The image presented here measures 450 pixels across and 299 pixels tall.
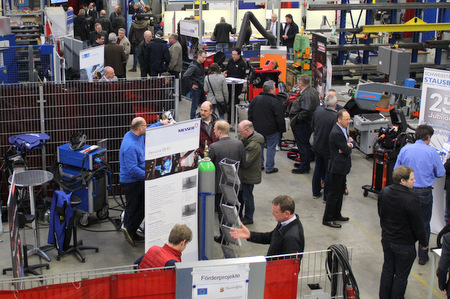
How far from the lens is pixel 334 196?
7.86 m

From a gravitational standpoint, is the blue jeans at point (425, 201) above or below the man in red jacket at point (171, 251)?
below

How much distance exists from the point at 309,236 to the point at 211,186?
1997 millimetres

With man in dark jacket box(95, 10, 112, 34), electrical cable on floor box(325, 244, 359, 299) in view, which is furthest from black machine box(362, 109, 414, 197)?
man in dark jacket box(95, 10, 112, 34)

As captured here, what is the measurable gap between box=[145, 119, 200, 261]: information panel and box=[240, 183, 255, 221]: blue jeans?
1.61m

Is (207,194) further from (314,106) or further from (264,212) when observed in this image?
(314,106)

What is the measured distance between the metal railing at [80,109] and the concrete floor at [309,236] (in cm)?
113

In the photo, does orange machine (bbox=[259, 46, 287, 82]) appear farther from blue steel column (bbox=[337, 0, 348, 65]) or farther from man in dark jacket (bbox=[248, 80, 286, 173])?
man in dark jacket (bbox=[248, 80, 286, 173])

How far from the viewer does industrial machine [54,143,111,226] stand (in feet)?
25.2

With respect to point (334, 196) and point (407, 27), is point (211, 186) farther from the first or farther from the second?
point (407, 27)

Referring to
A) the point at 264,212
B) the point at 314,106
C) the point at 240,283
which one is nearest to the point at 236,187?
the point at 264,212

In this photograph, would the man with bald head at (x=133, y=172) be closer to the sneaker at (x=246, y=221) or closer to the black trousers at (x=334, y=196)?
the sneaker at (x=246, y=221)

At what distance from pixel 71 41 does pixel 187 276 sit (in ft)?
32.1

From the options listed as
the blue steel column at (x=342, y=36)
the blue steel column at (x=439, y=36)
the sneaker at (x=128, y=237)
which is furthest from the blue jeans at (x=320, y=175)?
the blue steel column at (x=439, y=36)

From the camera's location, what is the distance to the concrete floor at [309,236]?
683 centimetres
